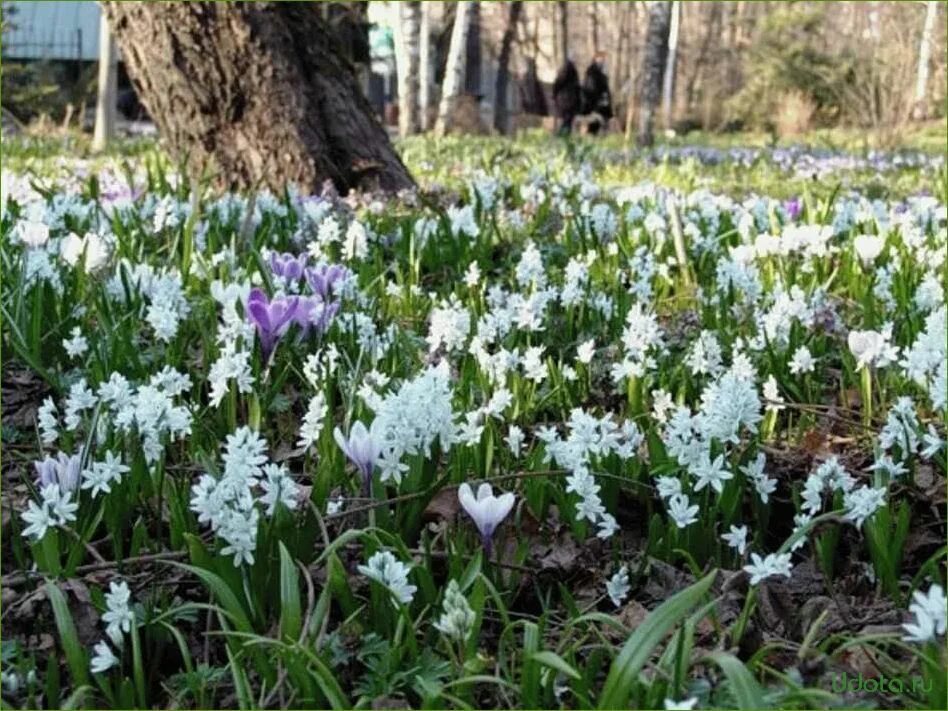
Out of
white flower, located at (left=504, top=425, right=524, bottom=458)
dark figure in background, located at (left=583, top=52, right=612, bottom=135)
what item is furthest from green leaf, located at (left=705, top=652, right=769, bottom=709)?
dark figure in background, located at (left=583, top=52, right=612, bottom=135)

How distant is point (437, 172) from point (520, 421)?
18.9 feet

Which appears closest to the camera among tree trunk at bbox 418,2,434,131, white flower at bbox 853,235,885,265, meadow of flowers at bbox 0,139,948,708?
meadow of flowers at bbox 0,139,948,708

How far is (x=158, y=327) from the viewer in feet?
7.79

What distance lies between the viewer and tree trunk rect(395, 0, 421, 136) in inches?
812

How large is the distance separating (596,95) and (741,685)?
76.6 ft

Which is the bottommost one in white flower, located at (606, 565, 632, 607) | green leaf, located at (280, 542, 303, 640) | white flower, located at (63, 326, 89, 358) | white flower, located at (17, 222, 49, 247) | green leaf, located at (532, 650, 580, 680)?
white flower, located at (606, 565, 632, 607)

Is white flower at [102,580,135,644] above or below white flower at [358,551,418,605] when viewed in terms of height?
below

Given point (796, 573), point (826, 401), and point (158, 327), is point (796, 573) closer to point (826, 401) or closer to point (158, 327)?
point (826, 401)

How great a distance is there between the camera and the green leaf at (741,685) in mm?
1049

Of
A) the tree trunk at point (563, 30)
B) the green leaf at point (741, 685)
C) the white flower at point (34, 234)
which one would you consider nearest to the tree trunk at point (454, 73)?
the tree trunk at point (563, 30)

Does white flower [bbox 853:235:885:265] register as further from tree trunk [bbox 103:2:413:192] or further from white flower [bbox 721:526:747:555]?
tree trunk [bbox 103:2:413:192]

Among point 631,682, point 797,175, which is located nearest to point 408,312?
point 631,682

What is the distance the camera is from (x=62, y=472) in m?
1.61

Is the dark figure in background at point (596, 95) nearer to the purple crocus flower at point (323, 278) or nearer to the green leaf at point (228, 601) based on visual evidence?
the purple crocus flower at point (323, 278)
